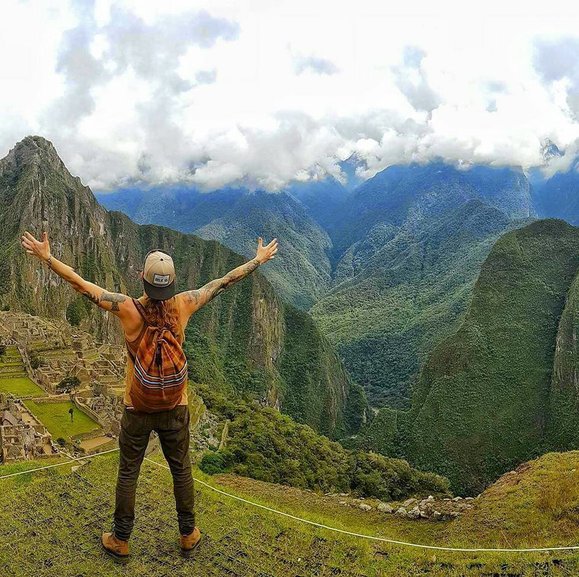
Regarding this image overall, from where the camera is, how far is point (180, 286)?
402 ft

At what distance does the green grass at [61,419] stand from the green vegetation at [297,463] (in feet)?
17.2

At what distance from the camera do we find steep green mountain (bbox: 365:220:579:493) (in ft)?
181

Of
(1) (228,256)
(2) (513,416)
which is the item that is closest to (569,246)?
(2) (513,416)

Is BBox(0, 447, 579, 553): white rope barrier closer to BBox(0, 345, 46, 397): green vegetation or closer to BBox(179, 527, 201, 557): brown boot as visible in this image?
BBox(179, 527, 201, 557): brown boot

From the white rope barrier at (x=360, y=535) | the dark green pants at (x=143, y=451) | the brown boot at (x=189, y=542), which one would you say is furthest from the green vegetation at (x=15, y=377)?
the dark green pants at (x=143, y=451)

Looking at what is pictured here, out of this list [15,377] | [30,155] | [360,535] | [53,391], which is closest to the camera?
[360,535]

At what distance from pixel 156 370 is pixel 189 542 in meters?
2.19

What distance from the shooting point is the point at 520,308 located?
83.4 metres

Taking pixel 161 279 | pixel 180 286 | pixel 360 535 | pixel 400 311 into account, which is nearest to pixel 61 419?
pixel 360 535

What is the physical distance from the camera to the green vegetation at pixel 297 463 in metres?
18.0

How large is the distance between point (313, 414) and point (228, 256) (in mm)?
57763

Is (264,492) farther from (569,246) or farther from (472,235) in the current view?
(472,235)

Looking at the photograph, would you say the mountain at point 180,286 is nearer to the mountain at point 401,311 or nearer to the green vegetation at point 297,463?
the mountain at point 401,311

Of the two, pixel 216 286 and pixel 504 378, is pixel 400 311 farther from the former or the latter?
pixel 216 286
